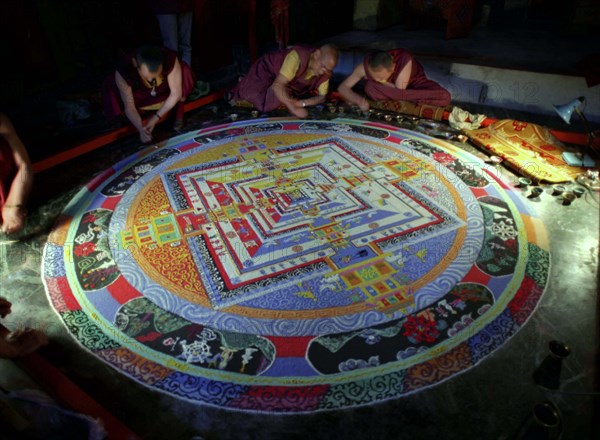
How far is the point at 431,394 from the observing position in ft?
5.88

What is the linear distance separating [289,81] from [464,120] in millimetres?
1853

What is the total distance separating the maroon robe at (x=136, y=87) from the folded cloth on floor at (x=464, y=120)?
273 centimetres

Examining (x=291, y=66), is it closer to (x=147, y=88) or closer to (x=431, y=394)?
(x=147, y=88)

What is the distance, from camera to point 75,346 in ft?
6.69

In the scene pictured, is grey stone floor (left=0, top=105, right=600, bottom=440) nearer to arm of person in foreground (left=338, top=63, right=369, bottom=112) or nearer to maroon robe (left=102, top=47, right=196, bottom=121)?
maroon robe (left=102, top=47, right=196, bottom=121)

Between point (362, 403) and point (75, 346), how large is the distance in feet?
4.64

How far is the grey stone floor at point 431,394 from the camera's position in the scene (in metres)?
1.67

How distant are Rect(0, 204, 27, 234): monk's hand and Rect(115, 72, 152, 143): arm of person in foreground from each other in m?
1.45

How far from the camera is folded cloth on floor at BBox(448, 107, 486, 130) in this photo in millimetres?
4117

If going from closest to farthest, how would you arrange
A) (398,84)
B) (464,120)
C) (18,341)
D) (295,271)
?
(18,341), (295,271), (464,120), (398,84)

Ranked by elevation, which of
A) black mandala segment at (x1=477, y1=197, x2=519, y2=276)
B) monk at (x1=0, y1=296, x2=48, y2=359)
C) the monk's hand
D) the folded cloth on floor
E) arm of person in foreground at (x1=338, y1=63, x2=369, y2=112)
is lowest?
black mandala segment at (x1=477, y1=197, x2=519, y2=276)

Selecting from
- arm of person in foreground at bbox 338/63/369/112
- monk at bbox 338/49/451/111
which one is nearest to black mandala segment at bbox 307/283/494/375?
monk at bbox 338/49/451/111

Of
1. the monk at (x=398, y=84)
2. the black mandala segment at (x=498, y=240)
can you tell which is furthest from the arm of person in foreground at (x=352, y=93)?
the black mandala segment at (x=498, y=240)

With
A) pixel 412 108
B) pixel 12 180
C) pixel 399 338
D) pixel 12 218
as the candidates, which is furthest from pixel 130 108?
pixel 399 338
